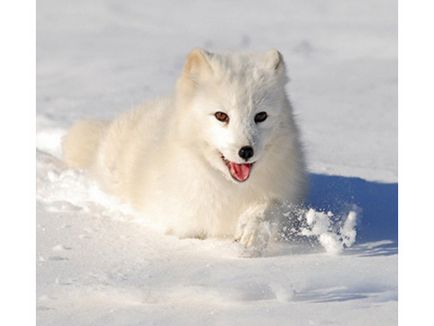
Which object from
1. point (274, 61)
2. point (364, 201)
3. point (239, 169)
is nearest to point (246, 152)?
point (239, 169)

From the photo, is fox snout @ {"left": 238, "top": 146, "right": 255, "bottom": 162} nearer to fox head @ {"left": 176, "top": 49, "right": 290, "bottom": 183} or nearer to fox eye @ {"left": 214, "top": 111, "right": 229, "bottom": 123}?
fox head @ {"left": 176, "top": 49, "right": 290, "bottom": 183}

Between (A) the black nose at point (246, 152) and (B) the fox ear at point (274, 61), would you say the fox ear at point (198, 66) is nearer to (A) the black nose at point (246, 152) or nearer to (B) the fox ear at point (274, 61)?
(B) the fox ear at point (274, 61)

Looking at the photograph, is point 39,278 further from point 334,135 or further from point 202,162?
point 334,135

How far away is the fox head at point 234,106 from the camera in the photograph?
A: 12.3 feet

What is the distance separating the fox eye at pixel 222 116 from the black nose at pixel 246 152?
147 mm

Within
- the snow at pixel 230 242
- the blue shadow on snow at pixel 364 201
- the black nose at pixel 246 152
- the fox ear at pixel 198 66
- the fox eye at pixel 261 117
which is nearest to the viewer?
the snow at pixel 230 242

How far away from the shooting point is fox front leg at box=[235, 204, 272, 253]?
3.79 m

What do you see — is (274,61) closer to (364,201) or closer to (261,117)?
(261,117)

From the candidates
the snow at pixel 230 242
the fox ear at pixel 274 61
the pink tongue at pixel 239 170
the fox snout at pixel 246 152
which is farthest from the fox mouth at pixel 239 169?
the fox ear at pixel 274 61

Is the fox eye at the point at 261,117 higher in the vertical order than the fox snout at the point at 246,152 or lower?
higher

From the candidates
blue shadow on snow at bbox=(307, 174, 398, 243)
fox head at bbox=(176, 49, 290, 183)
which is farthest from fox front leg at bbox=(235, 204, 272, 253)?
blue shadow on snow at bbox=(307, 174, 398, 243)

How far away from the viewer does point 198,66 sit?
4.00m

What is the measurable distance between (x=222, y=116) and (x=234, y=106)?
0.07 m
